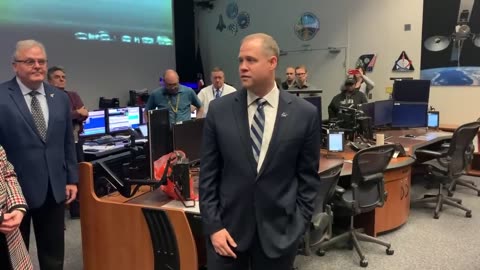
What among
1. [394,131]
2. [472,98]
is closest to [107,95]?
[394,131]

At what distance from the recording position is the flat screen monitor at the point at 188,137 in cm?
313

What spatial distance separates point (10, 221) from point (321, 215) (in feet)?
5.95

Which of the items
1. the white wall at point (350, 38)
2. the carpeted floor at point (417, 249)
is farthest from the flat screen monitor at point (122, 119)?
the white wall at point (350, 38)

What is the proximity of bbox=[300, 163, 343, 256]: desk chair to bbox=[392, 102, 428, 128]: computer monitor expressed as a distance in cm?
298

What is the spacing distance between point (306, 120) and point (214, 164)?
0.42m

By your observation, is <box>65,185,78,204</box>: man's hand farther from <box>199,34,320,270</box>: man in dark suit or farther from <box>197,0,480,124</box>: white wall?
<box>197,0,480,124</box>: white wall

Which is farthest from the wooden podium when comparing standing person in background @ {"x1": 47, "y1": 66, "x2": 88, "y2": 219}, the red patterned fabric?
standing person in background @ {"x1": 47, "y1": 66, "x2": 88, "y2": 219}

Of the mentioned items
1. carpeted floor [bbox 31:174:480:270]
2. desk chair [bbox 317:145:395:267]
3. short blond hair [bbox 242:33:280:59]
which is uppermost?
short blond hair [bbox 242:33:280:59]

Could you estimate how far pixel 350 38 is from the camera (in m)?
7.70

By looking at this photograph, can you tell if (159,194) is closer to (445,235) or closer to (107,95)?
(445,235)

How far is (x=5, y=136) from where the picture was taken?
2211 millimetres

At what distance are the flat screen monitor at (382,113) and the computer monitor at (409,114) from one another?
0.25 feet

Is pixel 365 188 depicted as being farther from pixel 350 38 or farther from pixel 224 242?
pixel 350 38

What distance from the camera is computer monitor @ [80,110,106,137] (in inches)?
201
